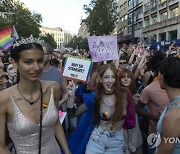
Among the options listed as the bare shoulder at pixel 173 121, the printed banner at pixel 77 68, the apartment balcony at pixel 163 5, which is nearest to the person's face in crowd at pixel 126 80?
the printed banner at pixel 77 68

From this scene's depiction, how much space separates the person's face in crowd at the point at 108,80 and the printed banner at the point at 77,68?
3.50 ft

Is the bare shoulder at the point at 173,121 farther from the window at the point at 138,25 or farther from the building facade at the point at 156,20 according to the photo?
the window at the point at 138,25

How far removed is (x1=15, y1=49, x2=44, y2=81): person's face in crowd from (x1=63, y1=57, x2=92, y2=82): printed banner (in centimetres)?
212

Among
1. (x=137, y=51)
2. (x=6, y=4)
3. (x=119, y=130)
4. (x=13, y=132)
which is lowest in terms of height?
(x=119, y=130)

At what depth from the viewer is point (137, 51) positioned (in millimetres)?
8711

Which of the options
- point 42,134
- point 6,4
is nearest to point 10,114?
point 42,134

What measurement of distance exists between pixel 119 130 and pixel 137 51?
5.40 metres

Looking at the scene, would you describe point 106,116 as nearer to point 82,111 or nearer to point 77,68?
point 82,111

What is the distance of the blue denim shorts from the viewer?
3.48m

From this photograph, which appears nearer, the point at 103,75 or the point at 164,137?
the point at 164,137

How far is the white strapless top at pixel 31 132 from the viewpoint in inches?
96.8

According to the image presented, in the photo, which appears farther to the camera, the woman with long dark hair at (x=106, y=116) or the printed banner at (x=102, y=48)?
the printed banner at (x=102, y=48)

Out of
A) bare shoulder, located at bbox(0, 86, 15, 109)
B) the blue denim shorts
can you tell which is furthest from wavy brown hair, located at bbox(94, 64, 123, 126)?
bare shoulder, located at bbox(0, 86, 15, 109)

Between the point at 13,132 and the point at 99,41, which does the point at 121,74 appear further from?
the point at 13,132
